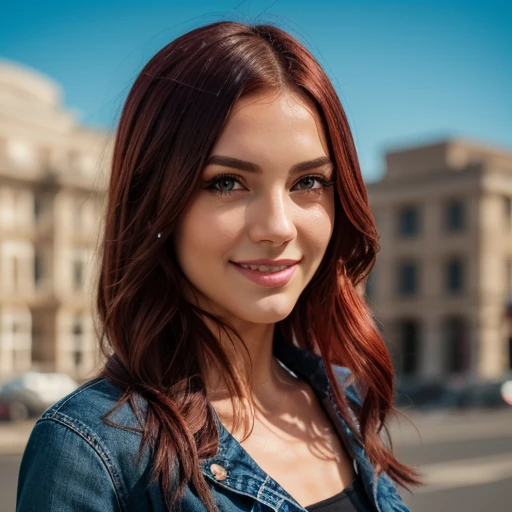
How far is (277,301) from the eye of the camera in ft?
5.84

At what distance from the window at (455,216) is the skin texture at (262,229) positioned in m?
45.4

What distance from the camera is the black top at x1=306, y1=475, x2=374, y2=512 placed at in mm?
1845

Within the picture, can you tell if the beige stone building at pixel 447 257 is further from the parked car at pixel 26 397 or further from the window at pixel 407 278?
the parked car at pixel 26 397

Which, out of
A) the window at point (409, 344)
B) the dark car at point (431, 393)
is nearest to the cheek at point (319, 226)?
the dark car at point (431, 393)

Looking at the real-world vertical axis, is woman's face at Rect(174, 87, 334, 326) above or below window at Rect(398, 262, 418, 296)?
above

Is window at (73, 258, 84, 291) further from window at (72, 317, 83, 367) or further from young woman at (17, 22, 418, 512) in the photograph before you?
young woman at (17, 22, 418, 512)

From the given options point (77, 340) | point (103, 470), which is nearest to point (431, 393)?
point (77, 340)

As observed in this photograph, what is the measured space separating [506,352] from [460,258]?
5629 millimetres

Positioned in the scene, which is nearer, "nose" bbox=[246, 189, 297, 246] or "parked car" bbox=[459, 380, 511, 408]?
"nose" bbox=[246, 189, 297, 246]

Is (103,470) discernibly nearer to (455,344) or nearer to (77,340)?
(77,340)

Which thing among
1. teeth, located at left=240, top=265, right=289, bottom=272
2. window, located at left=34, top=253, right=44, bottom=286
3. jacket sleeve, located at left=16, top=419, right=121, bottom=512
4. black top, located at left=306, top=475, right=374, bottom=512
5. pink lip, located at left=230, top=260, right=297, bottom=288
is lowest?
window, located at left=34, top=253, right=44, bottom=286

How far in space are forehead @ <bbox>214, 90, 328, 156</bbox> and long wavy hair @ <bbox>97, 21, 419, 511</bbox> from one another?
0.07 feet

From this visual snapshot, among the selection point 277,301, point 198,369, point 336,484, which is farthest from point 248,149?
point 336,484

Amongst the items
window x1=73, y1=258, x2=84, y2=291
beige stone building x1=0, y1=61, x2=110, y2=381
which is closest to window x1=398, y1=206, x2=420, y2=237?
beige stone building x1=0, y1=61, x2=110, y2=381
